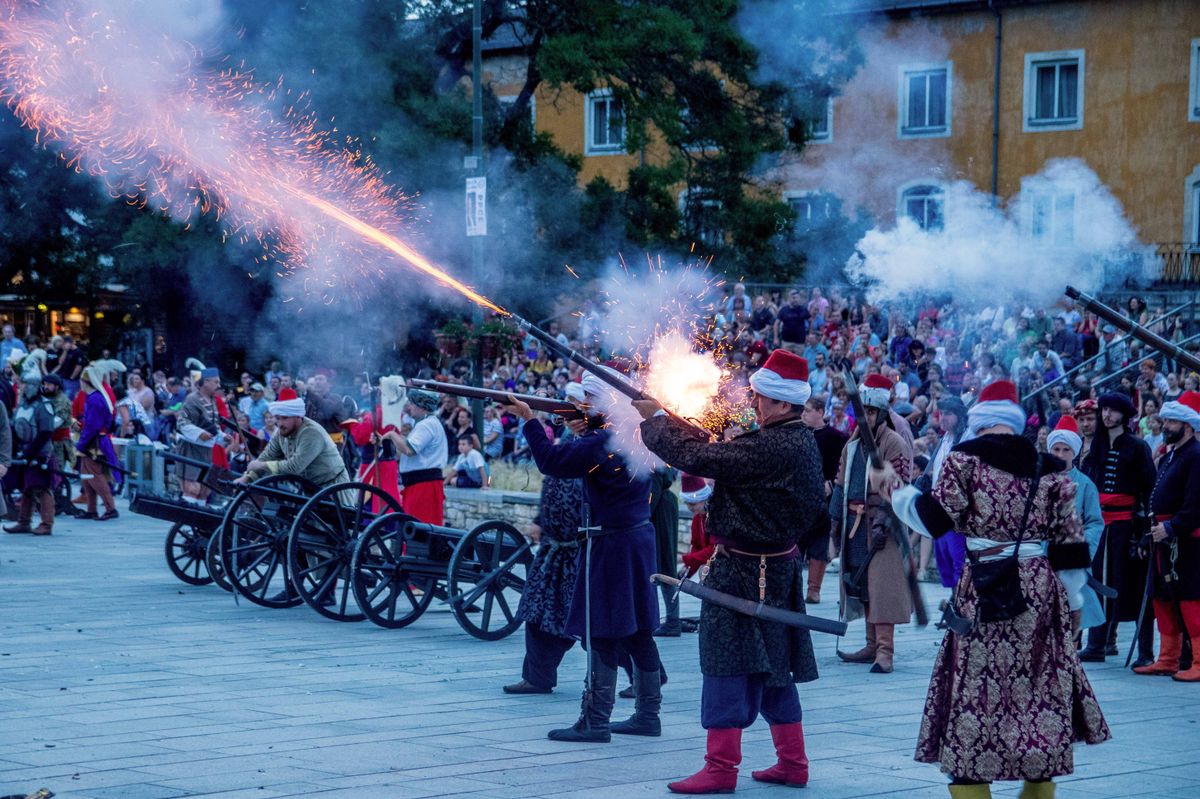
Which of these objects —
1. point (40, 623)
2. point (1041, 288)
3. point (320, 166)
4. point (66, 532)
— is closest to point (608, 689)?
point (40, 623)

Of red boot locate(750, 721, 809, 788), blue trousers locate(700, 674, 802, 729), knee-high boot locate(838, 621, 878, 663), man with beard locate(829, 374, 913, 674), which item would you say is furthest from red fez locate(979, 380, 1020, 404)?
knee-high boot locate(838, 621, 878, 663)

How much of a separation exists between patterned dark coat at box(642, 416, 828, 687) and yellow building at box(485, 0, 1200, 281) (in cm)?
2226

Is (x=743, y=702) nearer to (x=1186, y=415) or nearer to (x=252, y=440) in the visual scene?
(x=1186, y=415)

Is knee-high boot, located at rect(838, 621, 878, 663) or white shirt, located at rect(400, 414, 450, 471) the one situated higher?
white shirt, located at rect(400, 414, 450, 471)

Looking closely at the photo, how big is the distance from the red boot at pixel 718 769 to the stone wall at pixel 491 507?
857cm

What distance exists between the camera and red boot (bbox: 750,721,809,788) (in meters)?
6.23

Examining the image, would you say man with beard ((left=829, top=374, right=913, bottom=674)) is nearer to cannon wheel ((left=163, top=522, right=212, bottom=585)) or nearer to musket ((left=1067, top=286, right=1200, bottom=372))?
musket ((left=1067, top=286, right=1200, bottom=372))

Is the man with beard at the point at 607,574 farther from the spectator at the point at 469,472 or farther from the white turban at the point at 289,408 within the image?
the spectator at the point at 469,472

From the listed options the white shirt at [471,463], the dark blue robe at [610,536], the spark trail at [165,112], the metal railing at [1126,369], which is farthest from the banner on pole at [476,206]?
the dark blue robe at [610,536]

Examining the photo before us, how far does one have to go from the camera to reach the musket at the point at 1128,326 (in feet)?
20.9

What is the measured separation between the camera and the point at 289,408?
11.5 m

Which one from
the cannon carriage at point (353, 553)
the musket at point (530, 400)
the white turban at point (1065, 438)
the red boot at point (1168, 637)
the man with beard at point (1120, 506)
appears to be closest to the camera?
the musket at point (530, 400)

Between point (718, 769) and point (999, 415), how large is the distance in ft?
5.57

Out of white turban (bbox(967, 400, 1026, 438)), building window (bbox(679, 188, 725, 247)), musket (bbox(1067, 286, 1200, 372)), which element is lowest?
white turban (bbox(967, 400, 1026, 438))
